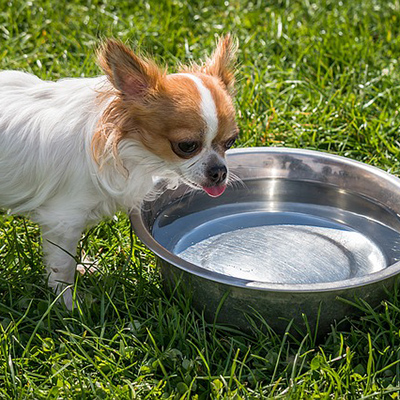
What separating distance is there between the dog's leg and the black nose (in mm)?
643

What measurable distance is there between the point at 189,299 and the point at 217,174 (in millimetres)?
548

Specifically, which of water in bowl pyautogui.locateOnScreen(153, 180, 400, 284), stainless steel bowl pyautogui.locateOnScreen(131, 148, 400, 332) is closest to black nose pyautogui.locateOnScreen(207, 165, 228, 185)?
stainless steel bowl pyautogui.locateOnScreen(131, 148, 400, 332)

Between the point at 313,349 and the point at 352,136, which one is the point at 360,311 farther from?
the point at 352,136

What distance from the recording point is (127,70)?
292 centimetres

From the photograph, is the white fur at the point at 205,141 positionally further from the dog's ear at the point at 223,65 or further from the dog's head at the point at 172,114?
the dog's ear at the point at 223,65

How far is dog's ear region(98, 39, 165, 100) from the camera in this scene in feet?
9.40

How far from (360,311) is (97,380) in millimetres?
1142

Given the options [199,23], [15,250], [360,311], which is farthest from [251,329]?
[199,23]

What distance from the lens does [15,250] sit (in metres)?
3.46

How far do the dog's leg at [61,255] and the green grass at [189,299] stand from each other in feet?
0.26

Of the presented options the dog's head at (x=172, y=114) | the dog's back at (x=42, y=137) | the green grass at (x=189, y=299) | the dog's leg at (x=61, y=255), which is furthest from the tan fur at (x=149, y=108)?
the green grass at (x=189, y=299)

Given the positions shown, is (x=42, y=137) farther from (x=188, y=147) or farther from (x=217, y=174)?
(x=217, y=174)

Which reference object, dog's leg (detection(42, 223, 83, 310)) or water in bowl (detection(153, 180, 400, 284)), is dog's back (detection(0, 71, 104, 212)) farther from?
water in bowl (detection(153, 180, 400, 284))

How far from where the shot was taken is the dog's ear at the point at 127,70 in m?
2.87
